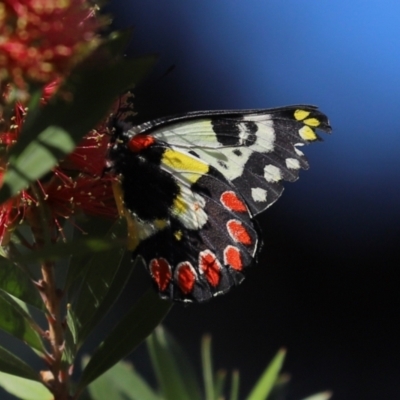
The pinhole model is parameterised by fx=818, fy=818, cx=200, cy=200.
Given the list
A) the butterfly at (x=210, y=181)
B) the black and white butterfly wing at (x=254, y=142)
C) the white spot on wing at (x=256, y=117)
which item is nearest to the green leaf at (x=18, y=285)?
the butterfly at (x=210, y=181)

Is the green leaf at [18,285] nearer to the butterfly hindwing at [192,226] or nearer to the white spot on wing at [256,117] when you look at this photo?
the butterfly hindwing at [192,226]

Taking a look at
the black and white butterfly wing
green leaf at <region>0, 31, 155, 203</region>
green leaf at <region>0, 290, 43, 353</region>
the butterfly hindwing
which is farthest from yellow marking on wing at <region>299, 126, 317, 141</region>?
green leaf at <region>0, 31, 155, 203</region>

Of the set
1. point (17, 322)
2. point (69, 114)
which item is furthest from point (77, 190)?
point (69, 114)

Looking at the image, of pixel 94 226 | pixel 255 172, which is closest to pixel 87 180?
pixel 94 226

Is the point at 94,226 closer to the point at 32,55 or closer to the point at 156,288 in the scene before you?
the point at 156,288

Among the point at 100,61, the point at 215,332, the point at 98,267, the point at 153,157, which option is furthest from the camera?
the point at 215,332

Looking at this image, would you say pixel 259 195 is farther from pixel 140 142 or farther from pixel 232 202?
pixel 140 142

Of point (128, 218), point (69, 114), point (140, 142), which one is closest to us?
point (69, 114)

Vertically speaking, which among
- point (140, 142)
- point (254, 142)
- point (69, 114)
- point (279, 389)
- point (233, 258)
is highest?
point (69, 114)
